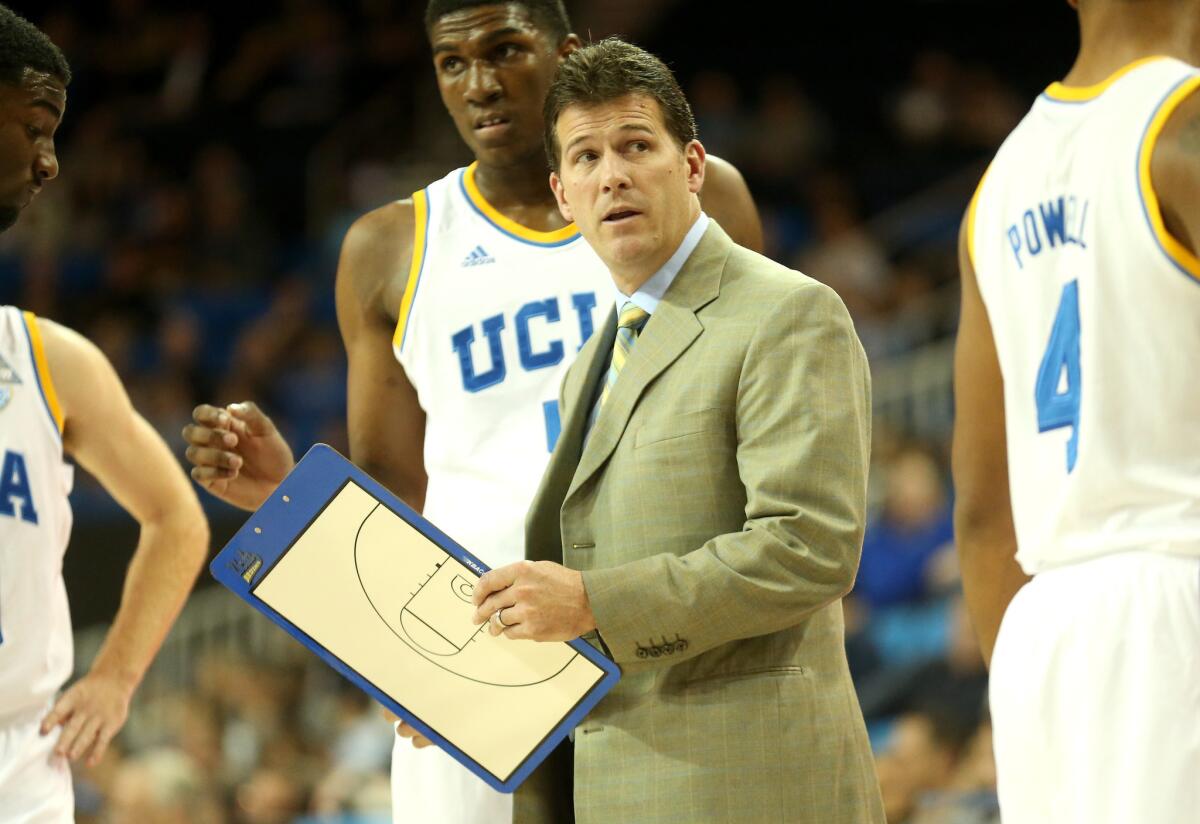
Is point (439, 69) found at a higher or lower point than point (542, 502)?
higher

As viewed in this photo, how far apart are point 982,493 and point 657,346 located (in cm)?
64

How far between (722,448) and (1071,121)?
2.56ft

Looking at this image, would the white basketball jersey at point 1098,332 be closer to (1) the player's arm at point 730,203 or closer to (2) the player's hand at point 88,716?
(1) the player's arm at point 730,203

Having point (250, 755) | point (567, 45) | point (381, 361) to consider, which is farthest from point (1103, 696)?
point (250, 755)

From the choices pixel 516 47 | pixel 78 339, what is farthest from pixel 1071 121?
pixel 78 339

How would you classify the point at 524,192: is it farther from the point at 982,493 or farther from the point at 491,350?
the point at 982,493

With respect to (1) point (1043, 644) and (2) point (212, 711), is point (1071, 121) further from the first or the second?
(2) point (212, 711)

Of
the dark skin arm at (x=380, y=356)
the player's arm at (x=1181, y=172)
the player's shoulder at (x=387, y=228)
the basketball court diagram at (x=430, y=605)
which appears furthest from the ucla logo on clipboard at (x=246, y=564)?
the player's arm at (x=1181, y=172)

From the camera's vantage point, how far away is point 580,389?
126 inches

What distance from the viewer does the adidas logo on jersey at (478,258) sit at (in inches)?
161

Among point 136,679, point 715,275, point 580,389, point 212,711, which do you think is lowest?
point 212,711

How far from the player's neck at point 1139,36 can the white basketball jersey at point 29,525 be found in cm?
255

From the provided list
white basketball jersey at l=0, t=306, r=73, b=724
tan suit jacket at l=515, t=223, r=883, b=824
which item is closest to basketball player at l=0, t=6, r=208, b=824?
white basketball jersey at l=0, t=306, r=73, b=724

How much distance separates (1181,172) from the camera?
2.56m
